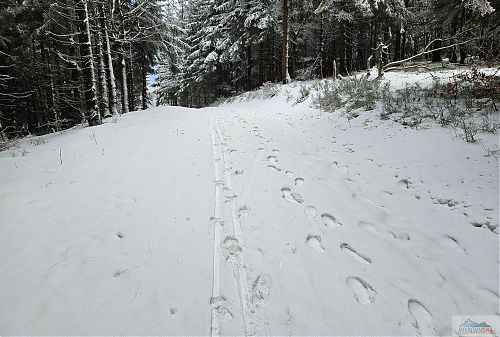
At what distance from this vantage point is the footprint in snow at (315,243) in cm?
318

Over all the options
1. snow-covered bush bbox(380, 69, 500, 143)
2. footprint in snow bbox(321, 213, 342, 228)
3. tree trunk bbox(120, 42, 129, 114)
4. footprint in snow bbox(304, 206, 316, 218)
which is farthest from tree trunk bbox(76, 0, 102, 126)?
snow-covered bush bbox(380, 69, 500, 143)

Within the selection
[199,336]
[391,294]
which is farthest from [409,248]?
[199,336]

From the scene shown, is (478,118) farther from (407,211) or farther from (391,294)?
(391,294)

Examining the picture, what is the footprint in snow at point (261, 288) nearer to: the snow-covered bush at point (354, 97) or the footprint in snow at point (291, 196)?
the footprint in snow at point (291, 196)

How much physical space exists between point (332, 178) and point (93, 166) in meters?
4.99

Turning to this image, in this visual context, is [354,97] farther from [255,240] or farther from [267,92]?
[267,92]

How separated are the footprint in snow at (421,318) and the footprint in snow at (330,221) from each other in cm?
127

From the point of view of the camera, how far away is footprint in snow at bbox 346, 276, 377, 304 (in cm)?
253

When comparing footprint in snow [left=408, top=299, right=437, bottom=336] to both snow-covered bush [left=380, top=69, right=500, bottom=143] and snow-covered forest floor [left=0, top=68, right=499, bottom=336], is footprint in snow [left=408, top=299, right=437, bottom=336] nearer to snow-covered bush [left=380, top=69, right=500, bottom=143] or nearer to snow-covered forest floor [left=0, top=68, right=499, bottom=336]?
snow-covered forest floor [left=0, top=68, right=499, bottom=336]

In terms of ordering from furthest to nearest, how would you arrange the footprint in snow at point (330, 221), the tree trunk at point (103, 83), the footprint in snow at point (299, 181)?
the tree trunk at point (103, 83) → the footprint in snow at point (299, 181) → the footprint in snow at point (330, 221)

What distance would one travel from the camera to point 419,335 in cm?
222

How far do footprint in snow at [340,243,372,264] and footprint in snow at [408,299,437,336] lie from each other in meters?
0.58

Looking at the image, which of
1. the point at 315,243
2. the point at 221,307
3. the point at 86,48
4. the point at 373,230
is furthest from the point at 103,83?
the point at 373,230

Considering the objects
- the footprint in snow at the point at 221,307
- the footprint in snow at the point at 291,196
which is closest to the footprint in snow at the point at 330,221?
the footprint in snow at the point at 291,196
